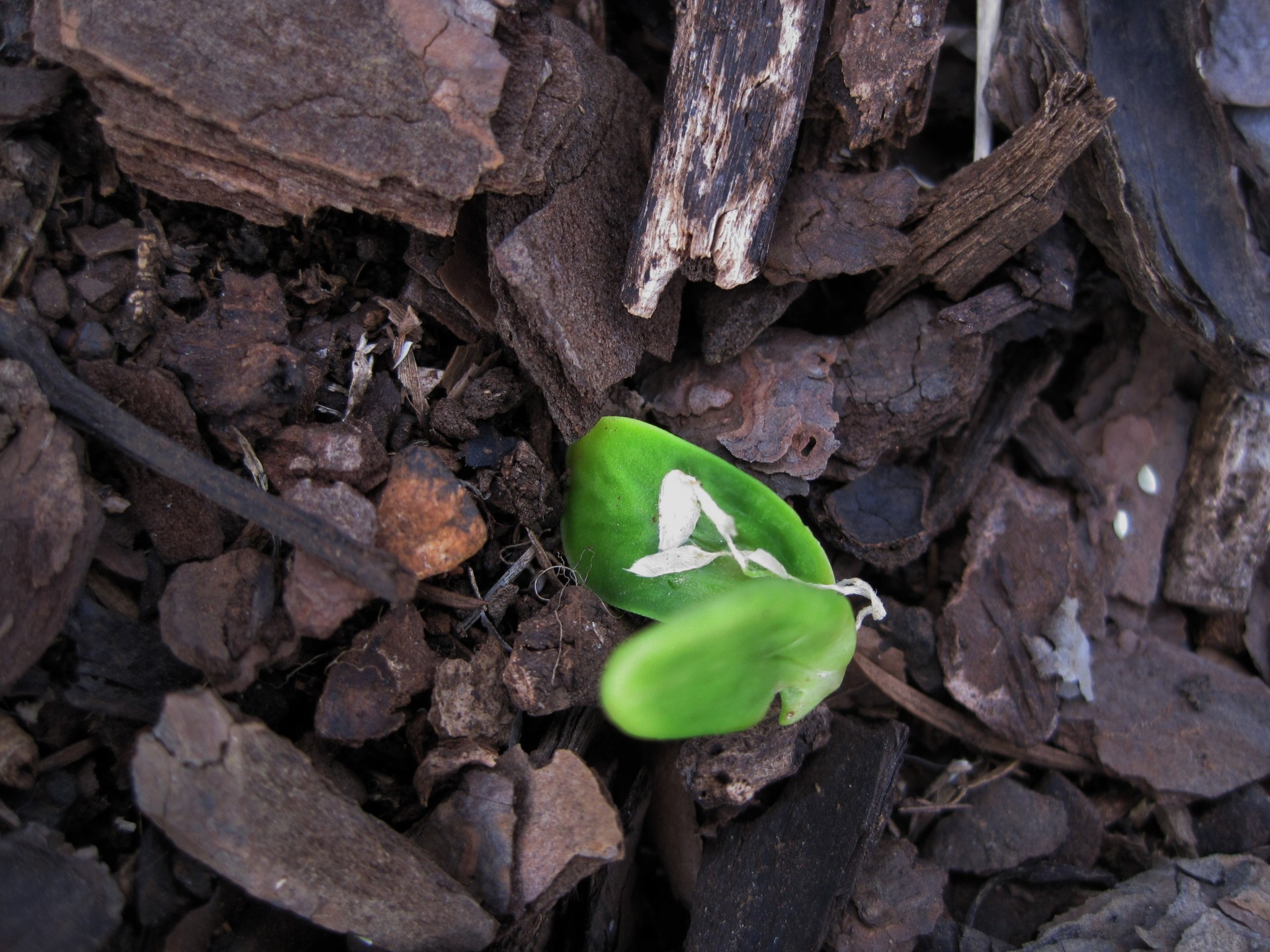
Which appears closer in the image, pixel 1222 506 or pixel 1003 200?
pixel 1003 200

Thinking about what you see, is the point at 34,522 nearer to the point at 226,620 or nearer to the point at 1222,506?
the point at 226,620

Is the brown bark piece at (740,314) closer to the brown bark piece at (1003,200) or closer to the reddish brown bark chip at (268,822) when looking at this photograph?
the brown bark piece at (1003,200)

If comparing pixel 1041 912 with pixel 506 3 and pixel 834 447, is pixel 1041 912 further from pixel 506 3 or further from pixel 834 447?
pixel 506 3

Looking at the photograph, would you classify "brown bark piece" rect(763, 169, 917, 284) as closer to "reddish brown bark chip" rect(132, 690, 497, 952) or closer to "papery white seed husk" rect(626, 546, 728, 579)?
"papery white seed husk" rect(626, 546, 728, 579)

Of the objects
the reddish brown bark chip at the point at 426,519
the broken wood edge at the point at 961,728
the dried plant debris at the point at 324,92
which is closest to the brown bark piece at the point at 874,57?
the dried plant debris at the point at 324,92

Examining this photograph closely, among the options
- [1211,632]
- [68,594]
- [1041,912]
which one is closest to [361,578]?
[68,594]

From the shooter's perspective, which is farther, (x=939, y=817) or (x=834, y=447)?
(x=939, y=817)

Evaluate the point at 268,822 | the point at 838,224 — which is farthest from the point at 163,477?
the point at 838,224
